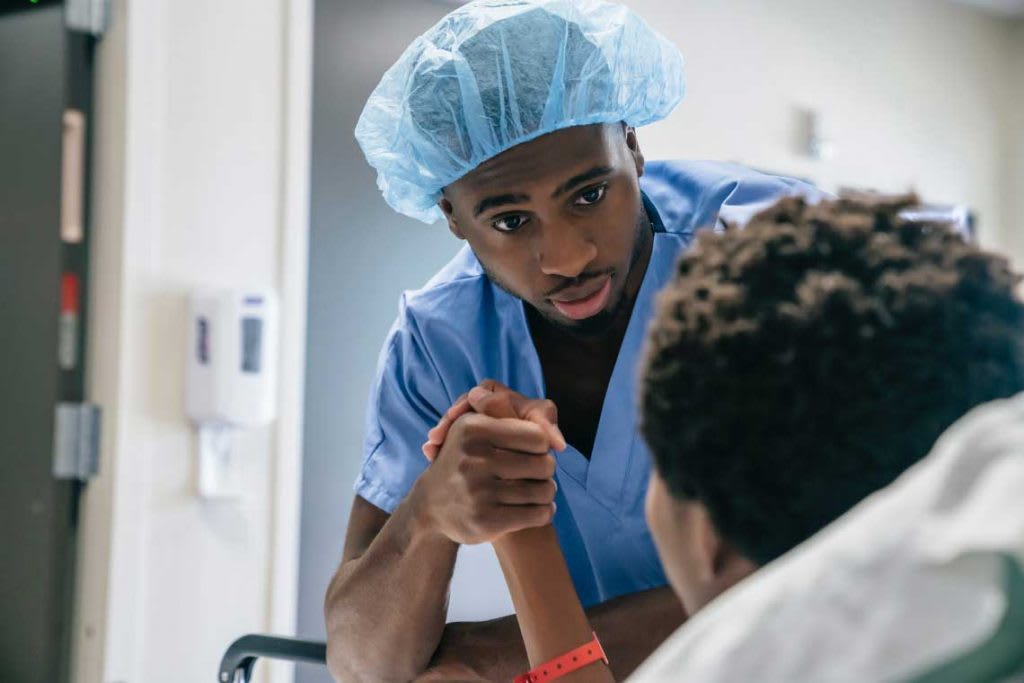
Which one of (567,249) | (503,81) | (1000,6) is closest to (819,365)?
(567,249)

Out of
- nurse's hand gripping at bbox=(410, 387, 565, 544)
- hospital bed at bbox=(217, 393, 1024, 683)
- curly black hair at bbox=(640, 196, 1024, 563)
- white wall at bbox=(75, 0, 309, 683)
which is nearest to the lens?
hospital bed at bbox=(217, 393, 1024, 683)

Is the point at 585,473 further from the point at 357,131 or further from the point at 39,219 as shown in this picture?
the point at 39,219

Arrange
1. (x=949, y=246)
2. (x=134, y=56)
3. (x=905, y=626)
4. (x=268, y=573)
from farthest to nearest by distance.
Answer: (x=268, y=573) < (x=134, y=56) < (x=949, y=246) < (x=905, y=626)

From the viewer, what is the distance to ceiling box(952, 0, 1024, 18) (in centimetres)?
409

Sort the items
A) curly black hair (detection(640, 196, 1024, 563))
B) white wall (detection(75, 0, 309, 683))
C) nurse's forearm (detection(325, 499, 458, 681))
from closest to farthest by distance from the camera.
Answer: curly black hair (detection(640, 196, 1024, 563))
nurse's forearm (detection(325, 499, 458, 681))
white wall (detection(75, 0, 309, 683))

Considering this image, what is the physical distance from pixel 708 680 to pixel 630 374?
832 mm

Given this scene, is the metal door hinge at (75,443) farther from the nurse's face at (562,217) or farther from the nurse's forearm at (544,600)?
the nurse's forearm at (544,600)

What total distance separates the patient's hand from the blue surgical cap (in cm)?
26

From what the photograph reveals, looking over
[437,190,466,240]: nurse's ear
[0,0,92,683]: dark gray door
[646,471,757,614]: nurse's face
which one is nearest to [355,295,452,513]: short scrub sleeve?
[437,190,466,240]: nurse's ear

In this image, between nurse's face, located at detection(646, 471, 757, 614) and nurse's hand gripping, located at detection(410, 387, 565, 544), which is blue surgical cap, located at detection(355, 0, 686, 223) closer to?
nurse's hand gripping, located at detection(410, 387, 565, 544)

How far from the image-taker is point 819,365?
543mm

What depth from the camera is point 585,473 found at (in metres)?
1.27

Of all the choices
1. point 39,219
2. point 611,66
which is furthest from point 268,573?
point 611,66

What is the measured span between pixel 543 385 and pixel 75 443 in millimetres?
1198
